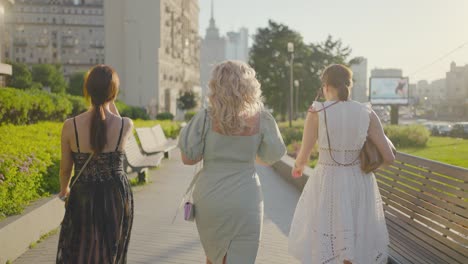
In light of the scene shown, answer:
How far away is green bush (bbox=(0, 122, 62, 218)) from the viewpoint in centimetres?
714

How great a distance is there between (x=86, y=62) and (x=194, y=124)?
12507 centimetres

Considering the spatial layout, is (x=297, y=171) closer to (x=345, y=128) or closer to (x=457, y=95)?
(x=345, y=128)

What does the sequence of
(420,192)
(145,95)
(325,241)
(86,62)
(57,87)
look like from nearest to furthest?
(325,241), (420,192), (145,95), (57,87), (86,62)

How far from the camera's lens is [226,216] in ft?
13.8

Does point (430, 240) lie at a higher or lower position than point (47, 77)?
lower

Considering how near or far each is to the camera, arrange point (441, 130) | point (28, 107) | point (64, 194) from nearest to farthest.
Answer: point (64, 194), point (28, 107), point (441, 130)

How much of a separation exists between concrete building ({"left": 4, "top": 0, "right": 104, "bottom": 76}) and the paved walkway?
11715cm

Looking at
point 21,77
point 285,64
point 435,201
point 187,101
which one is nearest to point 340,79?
point 435,201

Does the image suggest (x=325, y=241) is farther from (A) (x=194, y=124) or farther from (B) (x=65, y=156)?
(B) (x=65, y=156)

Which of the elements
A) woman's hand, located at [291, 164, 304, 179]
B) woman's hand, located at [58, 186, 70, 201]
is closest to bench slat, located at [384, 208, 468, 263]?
woman's hand, located at [291, 164, 304, 179]

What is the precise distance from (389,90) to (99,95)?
46914 millimetres

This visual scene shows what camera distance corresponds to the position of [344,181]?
514cm

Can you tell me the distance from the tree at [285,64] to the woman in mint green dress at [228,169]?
224 feet

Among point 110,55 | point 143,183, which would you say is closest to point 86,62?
point 110,55
